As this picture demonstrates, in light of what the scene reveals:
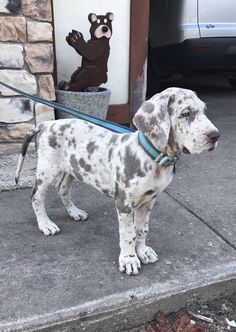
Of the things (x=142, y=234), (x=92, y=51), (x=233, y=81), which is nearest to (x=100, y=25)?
(x=92, y=51)

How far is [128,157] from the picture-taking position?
2559 mm

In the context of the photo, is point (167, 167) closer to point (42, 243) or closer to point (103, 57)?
point (42, 243)

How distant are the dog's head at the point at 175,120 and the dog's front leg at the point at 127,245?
1.75 ft

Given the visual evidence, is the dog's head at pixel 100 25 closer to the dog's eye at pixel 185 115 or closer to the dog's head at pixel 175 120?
the dog's head at pixel 175 120

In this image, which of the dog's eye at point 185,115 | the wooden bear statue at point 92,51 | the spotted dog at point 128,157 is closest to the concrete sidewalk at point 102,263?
the spotted dog at point 128,157

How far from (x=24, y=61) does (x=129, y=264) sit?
2543 millimetres

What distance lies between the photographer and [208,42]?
6223mm

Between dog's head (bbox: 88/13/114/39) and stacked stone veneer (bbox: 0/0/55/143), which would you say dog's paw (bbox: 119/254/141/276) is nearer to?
stacked stone veneer (bbox: 0/0/55/143)

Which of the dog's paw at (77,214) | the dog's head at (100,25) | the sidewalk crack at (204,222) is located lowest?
the sidewalk crack at (204,222)

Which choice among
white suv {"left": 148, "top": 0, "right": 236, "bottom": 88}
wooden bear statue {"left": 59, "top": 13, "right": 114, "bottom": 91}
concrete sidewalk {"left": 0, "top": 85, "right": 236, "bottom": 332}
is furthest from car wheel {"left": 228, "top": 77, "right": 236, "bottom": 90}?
concrete sidewalk {"left": 0, "top": 85, "right": 236, "bottom": 332}

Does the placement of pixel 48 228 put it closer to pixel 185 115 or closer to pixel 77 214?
pixel 77 214

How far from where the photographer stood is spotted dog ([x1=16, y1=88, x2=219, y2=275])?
7.54ft

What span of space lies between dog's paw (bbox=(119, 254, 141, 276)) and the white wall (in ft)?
9.35

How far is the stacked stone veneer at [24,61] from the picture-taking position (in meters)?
4.19
